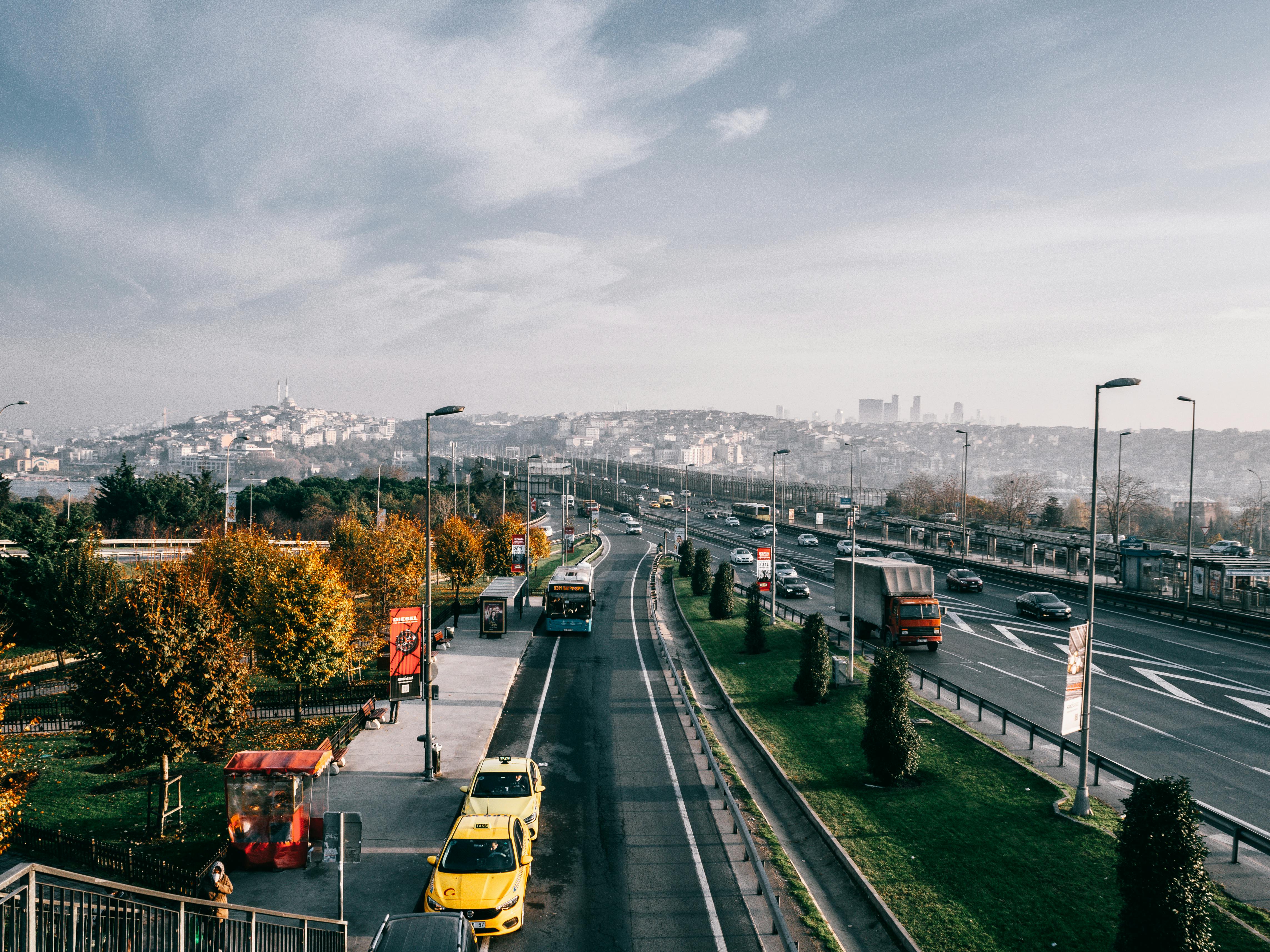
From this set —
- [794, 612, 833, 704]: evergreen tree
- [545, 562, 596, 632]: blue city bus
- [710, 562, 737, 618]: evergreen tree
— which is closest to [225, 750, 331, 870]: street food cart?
[794, 612, 833, 704]: evergreen tree

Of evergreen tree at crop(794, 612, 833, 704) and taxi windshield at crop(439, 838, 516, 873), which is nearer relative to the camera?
taxi windshield at crop(439, 838, 516, 873)

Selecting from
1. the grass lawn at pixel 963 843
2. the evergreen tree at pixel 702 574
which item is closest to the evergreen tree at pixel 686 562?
the evergreen tree at pixel 702 574

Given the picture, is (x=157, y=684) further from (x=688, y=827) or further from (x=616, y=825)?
(x=688, y=827)

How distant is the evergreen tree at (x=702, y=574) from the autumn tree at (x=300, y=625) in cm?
2850

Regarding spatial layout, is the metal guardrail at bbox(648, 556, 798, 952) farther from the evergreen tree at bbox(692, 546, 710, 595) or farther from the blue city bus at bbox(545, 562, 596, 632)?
the evergreen tree at bbox(692, 546, 710, 595)

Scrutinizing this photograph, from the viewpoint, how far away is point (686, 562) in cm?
5775

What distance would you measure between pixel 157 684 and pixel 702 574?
36583mm

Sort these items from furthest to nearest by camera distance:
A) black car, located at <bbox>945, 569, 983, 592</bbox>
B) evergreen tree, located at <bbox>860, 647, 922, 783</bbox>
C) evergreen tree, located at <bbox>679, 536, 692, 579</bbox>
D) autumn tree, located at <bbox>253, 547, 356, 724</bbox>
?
1. evergreen tree, located at <bbox>679, 536, 692, 579</bbox>
2. black car, located at <bbox>945, 569, 983, 592</bbox>
3. autumn tree, located at <bbox>253, 547, 356, 724</bbox>
4. evergreen tree, located at <bbox>860, 647, 922, 783</bbox>

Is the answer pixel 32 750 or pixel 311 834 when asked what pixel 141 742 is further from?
pixel 32 750

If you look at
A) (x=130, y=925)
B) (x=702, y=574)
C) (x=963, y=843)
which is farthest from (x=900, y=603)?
(x=130, y=925)

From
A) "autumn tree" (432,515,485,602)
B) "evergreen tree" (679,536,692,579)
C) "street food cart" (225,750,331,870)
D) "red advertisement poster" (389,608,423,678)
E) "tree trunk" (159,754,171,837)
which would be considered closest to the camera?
"street food cart" (225,750,331,870)

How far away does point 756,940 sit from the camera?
11914mm

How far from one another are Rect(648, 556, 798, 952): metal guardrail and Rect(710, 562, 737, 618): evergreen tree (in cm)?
1320

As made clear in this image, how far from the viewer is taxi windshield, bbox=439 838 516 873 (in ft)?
40.7
